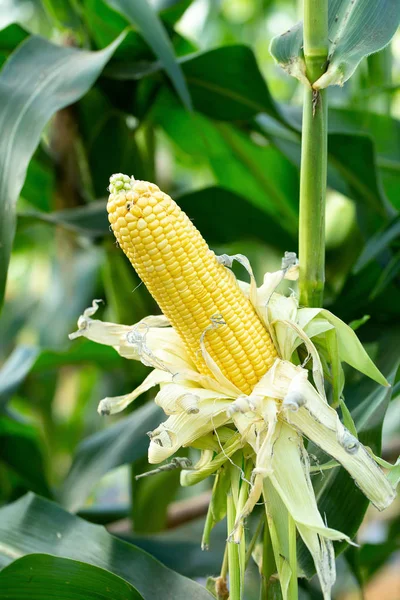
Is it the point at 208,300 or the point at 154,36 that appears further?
the point at 154,36

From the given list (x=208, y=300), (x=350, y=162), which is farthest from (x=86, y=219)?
(x=208, y=300)

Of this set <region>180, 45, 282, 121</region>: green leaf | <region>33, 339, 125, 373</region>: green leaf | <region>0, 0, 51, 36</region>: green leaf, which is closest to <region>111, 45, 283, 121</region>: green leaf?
<region>180, 45, 282, 121</region>: green leaf

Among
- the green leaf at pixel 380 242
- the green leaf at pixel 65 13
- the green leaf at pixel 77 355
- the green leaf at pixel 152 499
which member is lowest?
the green leaf at pixel 152 499

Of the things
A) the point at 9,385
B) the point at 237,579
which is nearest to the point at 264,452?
the point at 237,579

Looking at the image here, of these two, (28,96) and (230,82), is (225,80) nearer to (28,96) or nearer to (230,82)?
(230,82)

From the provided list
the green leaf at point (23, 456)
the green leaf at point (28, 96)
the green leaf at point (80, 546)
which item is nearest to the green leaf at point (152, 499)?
the green leaf at point (23, 456)

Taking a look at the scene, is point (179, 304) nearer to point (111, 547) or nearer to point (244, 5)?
point (111, 547)

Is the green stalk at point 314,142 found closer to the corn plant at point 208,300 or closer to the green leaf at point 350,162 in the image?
the corn plant at point 208,300
